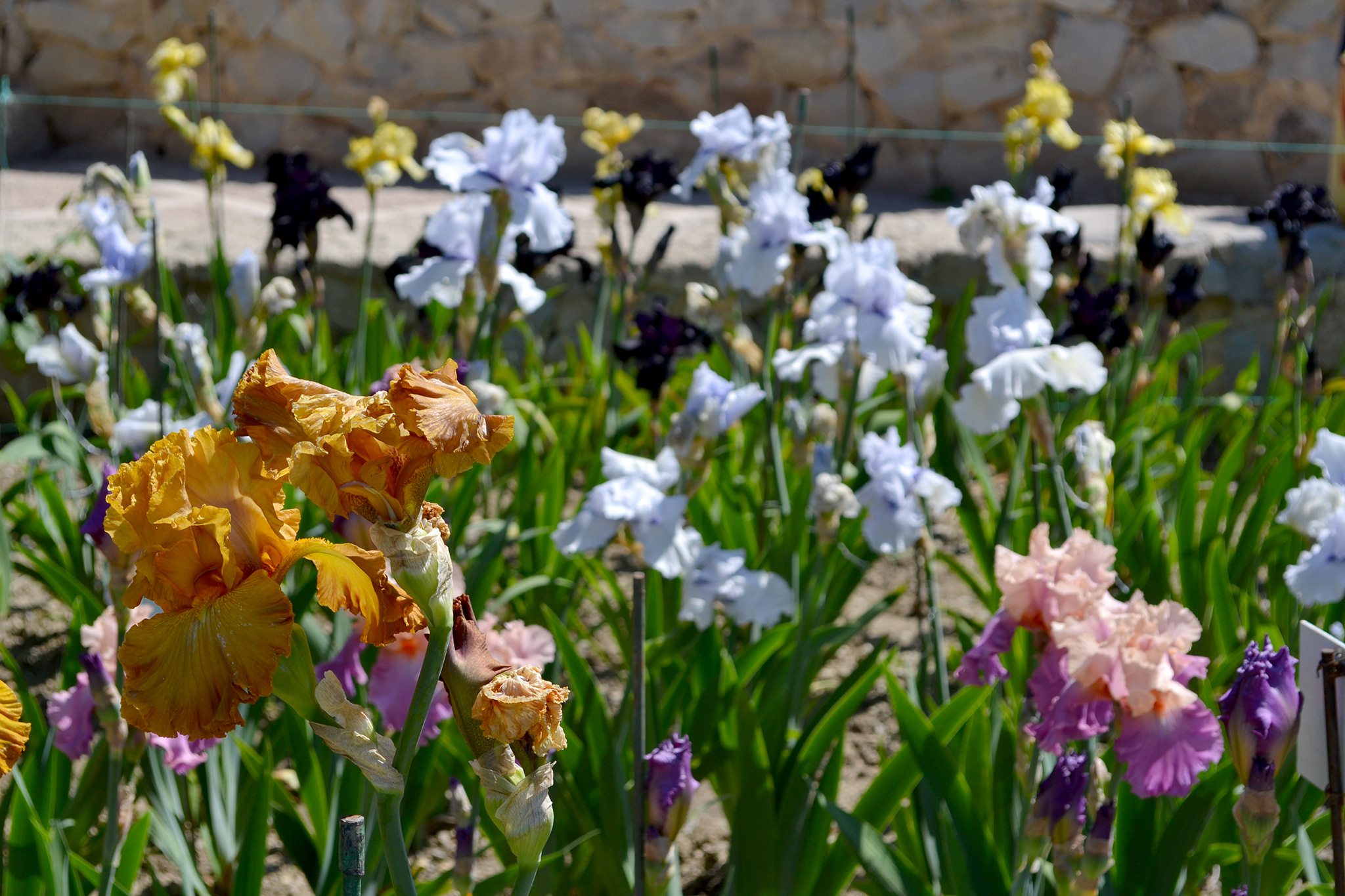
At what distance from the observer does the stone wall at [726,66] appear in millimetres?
5758

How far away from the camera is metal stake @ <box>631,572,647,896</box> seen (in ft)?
3.15

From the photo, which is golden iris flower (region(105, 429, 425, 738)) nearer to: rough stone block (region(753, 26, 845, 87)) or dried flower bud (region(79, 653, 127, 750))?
dried flower bud (region(79, 653, 127, 750))

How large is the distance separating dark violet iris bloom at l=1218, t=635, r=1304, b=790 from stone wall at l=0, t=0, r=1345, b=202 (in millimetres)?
5301

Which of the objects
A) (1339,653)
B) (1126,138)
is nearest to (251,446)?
(1339,653)

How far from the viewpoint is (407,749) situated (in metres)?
0.62

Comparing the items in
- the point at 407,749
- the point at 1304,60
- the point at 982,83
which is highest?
the point at 1304,60

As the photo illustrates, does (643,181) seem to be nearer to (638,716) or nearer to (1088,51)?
(638,716)

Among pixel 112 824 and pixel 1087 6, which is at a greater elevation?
pixel 1087 6

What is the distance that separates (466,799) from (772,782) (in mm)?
441

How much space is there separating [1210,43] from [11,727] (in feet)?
20.7

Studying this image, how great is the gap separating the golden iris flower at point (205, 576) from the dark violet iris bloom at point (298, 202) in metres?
1.86

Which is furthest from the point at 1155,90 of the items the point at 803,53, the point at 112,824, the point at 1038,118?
the point at 112,824

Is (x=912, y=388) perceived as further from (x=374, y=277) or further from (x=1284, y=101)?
(x=1284, y=101)

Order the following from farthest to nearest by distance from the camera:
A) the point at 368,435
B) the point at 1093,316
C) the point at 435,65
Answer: the point at 435,65, the point at 1093,316, the point at 368,435
